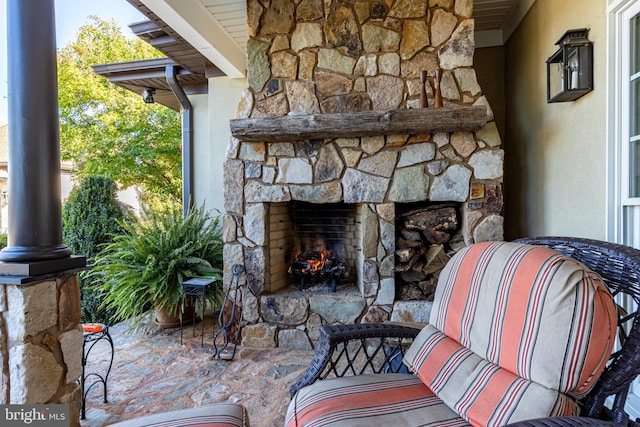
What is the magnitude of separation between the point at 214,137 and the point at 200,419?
382 cm

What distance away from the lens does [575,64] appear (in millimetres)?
2107

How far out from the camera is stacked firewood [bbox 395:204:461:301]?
2.85 m

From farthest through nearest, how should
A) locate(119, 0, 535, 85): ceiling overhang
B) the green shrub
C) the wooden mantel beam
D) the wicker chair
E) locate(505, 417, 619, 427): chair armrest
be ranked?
the green shrub, locate(119, 0, 535, 85): ceiling overhang, the wooden mantel beam, the wicker chair, locate(505, 417, 619, 427): chair armrest

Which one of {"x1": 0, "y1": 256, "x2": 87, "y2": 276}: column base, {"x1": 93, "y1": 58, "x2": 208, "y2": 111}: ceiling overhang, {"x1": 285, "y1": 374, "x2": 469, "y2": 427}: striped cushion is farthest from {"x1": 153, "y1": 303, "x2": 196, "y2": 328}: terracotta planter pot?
{"x1": 93, "y1": 58, "x2": 208, "y2": 111}: ceiling overhang

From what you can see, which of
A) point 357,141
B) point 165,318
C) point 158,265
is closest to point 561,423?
point 357,141

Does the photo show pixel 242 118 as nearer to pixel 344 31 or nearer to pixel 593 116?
pixel 344 31

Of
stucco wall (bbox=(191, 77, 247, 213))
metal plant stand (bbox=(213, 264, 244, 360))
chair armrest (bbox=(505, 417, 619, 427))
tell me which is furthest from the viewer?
stucco wall (bbox=(191, 77, 247, 213))

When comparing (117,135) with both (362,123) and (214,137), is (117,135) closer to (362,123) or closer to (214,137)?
(214,137)

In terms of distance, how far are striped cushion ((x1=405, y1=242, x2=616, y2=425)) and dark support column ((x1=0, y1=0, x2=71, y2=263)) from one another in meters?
1.87

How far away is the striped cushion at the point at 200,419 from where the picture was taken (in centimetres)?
119

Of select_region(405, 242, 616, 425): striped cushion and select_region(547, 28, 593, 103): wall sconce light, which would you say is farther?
select_region(547, 28, 593, 103): wall sconce light

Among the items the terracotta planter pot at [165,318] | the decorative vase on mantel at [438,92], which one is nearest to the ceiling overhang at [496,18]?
the decorative vase on mantel at [438,92]

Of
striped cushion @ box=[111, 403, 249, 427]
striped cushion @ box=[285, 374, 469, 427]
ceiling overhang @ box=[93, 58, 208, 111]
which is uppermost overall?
ceiling overhang @ box=[93, 58, 208, 111]

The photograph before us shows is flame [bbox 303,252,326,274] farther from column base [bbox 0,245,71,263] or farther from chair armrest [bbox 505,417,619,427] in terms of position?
chair armrest [bbox 505,417,619,427]
